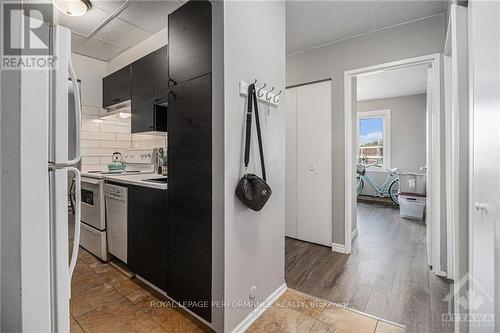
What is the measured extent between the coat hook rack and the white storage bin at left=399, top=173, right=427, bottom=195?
362 cm

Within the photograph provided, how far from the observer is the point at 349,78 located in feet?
8.60

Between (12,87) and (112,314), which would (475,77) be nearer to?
(12,87)

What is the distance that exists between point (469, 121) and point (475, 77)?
0.89 ft

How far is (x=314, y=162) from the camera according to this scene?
293 centimetres

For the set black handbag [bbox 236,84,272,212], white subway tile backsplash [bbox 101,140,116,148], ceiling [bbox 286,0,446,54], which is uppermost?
ceiling [bbox 286,0,446,54]

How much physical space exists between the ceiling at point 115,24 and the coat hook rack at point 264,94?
1.30m

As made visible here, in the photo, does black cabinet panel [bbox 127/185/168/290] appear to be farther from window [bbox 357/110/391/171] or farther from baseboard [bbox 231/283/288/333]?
window [bbox 357/110/391/171]

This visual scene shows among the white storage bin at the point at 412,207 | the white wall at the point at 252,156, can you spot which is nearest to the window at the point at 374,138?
the white storage bin at the point at 412,207

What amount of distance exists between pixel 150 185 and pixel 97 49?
97.0 inches

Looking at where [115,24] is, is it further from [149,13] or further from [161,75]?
[161,75]

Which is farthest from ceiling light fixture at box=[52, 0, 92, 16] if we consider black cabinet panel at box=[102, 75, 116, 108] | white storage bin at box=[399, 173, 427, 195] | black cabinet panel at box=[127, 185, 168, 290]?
white storage bin at box=[399, 173, 427, 195]

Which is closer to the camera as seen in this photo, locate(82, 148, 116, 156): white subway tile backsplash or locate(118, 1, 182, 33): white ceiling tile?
locate(118, 1, 182, 33): white ceiling tile

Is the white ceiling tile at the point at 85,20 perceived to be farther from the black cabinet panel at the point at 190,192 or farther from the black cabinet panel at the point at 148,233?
the black cabinet panel at the point at 148,233

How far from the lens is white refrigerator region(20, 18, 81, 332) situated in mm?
622
